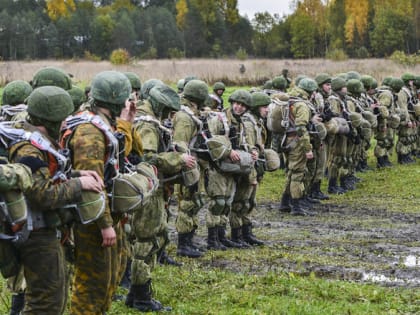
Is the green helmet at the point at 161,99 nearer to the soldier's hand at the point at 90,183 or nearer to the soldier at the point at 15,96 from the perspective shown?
the soldier at the point at 15,96

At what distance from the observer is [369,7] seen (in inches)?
3258

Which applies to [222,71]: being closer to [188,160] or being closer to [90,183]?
[188,160]

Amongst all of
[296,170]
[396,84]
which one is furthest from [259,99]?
[396,84]

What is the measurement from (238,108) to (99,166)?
4.98 metres

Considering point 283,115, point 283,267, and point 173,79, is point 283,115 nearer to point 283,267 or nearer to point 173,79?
point 283,267

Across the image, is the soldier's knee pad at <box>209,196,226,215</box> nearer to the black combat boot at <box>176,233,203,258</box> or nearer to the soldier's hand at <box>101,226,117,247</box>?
the black combat boot at <box>176,233,203,258</box>

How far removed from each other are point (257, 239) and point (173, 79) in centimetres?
2375

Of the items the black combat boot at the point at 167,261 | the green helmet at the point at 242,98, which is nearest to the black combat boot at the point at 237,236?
the black combat boot at the point at 167,261

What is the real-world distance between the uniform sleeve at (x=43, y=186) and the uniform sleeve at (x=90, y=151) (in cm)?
29

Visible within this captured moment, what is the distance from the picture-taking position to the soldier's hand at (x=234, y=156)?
31.4ft

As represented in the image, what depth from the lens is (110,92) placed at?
19.2ft

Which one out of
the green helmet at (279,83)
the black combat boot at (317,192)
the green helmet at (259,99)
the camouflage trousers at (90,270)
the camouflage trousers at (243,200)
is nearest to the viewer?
the camouflage trousers at (90,270)

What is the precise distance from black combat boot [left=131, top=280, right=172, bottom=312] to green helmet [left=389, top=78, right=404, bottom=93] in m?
13.8

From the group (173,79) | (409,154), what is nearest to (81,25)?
(173,79)
